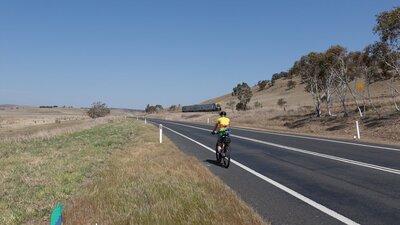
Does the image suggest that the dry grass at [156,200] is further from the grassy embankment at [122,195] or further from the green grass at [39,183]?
the green grass at [39,183]

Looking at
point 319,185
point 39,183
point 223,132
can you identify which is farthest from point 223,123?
point 39,183

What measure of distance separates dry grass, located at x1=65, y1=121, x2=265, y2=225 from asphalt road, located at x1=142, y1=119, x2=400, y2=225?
645mm

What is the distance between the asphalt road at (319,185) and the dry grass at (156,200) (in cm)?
65

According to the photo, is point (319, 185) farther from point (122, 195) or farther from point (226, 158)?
point (122, 195)

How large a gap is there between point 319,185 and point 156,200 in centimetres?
394

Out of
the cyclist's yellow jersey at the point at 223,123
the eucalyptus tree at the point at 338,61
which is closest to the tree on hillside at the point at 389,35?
the eucalyptus tree at the point at 338,61

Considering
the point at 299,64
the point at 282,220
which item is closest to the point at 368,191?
the point at 282,220

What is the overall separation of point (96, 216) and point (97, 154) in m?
9.77

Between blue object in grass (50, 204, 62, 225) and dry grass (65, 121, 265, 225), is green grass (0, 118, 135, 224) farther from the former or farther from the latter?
blue object in grass (50, 204, 62, 225)

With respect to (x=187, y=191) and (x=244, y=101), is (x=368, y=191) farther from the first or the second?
(x=244, y=101)

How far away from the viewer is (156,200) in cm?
775

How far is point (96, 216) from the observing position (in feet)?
22.4

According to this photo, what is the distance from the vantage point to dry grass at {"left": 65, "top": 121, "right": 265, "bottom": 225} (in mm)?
6527

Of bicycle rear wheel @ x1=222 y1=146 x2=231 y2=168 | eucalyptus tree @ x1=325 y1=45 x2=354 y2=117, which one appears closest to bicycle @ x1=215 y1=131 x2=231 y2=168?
bicycle rear wheel @ x1=222 y1=146 x2=231 y2=168
